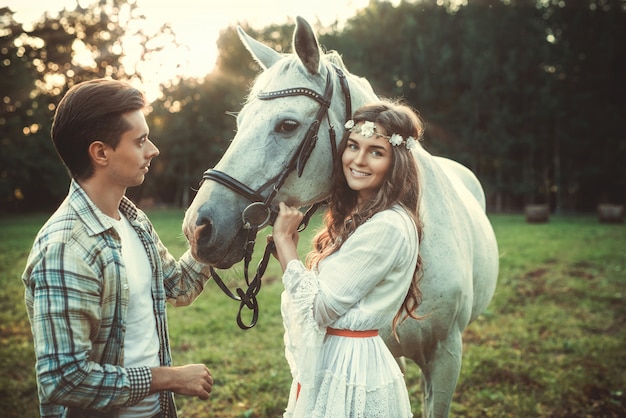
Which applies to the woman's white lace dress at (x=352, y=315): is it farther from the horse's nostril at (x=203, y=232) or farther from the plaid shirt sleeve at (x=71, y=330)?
the plaid shirt sleeve at (x=71, y=330)

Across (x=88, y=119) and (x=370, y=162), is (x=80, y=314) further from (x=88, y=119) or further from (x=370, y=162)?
(x=370, y=162)

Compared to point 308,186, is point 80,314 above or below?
below

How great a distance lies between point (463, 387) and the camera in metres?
4.57

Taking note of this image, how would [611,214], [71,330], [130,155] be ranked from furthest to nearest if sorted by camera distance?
[611,214] < [130,155] < [71,330]

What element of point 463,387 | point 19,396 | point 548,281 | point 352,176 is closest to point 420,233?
point 352,176

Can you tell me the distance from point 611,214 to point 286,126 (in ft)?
69.6

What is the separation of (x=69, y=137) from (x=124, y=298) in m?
0.59

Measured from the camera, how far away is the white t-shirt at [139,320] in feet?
5.40

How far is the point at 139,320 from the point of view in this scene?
1.68m

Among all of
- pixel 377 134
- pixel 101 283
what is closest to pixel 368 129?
pixel 377 134

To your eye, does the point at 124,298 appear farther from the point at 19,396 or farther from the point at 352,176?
the point at 19,396

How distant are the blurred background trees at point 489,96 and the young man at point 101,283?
80.2 feet

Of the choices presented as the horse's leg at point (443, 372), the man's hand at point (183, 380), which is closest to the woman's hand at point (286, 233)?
the man's hand at point (183, 380)

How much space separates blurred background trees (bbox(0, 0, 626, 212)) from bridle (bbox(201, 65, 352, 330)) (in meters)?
23.9
